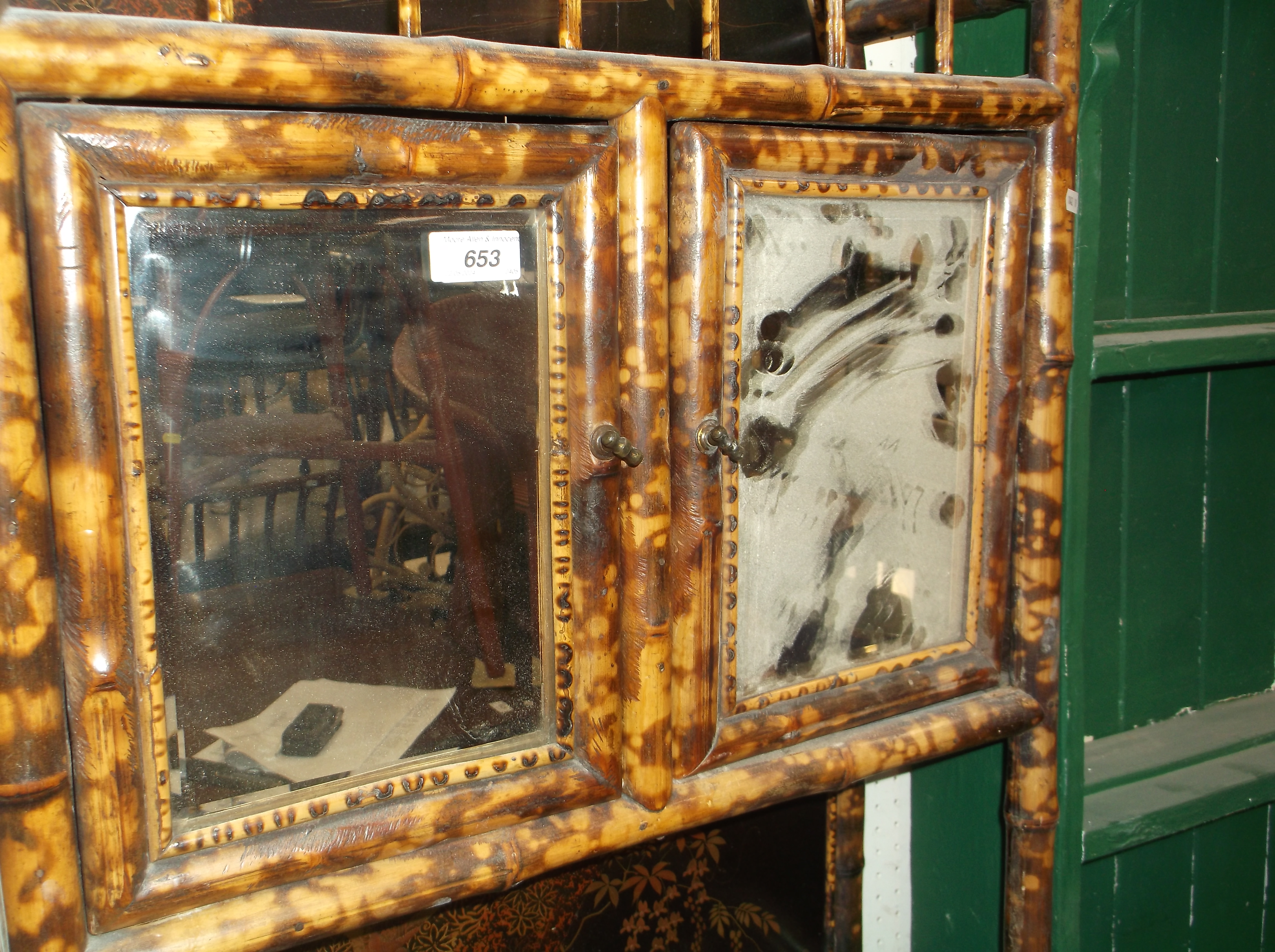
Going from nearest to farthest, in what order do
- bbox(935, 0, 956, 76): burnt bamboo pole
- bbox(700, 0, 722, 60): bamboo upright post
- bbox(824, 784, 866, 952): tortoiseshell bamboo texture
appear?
bbox(700, 0, 722, 60): bamboo upright post, bbox(935, 0, 956, 76): burnt bamboo pole, bbox(824, 784, 866, 952): tortoiseshell bamboo texture

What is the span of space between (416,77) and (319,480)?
261mm

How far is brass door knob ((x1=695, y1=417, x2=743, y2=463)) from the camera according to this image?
768 mm

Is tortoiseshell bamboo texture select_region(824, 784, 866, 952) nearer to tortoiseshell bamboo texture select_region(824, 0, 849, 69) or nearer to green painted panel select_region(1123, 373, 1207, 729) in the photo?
green painted panel select_region(1123, 373, 1207, 729)

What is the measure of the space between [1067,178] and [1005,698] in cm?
49

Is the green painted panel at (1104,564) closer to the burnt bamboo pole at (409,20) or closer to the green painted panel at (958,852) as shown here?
the green painted panel at (958,852)

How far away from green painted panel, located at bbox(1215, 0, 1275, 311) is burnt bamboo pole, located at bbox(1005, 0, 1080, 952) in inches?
21.0

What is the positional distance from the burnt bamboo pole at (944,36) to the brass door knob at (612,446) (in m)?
0.45

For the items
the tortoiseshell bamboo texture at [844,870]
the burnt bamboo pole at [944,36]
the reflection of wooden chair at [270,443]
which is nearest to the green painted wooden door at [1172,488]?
the tortoiseshell bamboo texture at [844,870]

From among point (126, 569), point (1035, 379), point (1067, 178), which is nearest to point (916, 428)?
point (1035, 379)

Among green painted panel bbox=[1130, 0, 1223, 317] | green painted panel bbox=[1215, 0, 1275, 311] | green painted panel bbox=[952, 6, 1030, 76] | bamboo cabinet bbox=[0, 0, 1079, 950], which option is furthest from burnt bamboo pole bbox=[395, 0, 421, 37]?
green painted panel bbox=[1215, 0, 1275, 311]

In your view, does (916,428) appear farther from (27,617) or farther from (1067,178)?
(27,617)

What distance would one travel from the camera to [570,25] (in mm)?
717

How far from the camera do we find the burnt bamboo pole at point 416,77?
0.55 metres

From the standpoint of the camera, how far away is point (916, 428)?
91 centimetres
